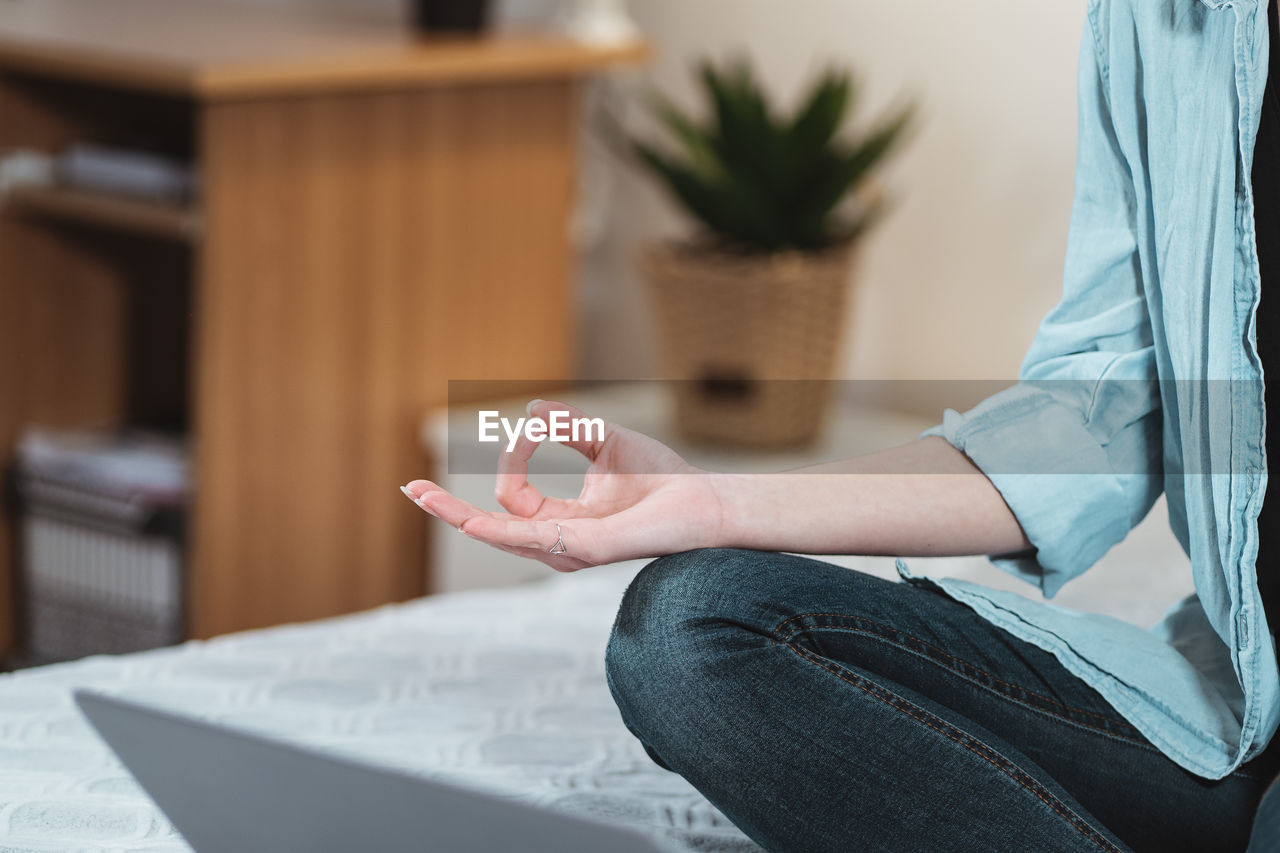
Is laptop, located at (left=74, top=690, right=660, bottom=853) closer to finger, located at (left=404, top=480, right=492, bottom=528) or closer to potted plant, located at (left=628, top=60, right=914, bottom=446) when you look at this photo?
finger, located at (left=404, top=480, right=492, bottom=528)

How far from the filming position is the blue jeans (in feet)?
2.18

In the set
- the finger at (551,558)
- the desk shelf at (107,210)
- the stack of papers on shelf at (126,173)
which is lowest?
the finger at (551,558)

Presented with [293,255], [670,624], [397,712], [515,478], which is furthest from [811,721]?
[293,255]

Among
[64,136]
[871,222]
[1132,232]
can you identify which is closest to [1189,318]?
[1132,232]

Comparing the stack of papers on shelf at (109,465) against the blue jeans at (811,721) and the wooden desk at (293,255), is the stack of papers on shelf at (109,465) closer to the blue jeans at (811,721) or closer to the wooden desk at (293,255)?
the wooden desk at (293,255)

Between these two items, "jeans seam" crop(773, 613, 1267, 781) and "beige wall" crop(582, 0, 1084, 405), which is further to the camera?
"beige wall" crop(582, 0, 1084, 405)

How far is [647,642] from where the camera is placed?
0.68 meters

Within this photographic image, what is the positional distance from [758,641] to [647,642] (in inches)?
2.1

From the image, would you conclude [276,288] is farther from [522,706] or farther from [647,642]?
[647,642]

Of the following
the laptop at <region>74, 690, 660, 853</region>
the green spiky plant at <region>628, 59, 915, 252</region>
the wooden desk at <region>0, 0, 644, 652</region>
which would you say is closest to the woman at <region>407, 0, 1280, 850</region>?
the laptop at <region>74, 690, 660, 853</region>

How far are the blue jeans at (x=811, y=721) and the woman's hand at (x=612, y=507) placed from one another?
0.02 m

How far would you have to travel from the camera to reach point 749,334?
1.63 meters

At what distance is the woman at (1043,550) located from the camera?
2.20 ft

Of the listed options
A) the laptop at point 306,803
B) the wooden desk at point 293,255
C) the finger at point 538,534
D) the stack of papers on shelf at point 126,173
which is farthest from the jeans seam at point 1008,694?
the stack of papers on shelf at point 126,173
